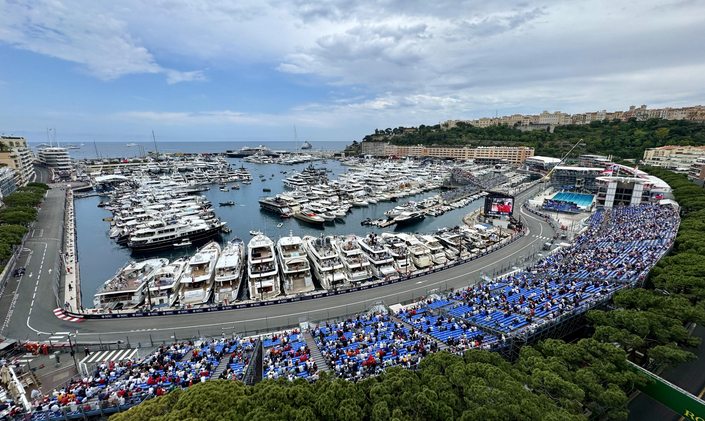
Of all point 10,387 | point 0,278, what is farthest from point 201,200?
point 10,387

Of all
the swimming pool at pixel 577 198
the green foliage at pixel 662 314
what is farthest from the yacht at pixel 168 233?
the swimming pool at pixel 577 198

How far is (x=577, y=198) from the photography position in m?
80.0

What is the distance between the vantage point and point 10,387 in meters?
21.2

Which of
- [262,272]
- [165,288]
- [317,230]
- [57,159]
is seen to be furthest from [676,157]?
[57,159]

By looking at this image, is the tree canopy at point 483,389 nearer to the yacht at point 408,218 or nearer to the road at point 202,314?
the road at point 202,314

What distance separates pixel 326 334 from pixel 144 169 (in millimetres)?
154481

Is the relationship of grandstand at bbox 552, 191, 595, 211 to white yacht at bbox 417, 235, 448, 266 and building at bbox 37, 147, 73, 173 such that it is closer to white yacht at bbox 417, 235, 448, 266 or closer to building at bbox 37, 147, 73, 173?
white yacht at bbox 417, 235, 448, 266

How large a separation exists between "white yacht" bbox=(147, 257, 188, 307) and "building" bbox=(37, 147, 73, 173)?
125 m

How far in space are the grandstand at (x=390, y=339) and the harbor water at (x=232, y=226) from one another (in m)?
26.8

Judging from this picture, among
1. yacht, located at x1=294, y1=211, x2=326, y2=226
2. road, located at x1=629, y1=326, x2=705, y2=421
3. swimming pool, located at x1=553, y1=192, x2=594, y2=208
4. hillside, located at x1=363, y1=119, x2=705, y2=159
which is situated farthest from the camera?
hillside, located at x1=363, y1=119, x2=705, y2=159

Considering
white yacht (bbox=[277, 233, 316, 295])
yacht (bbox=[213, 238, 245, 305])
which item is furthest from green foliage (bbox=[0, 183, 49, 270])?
white yacht (bbox=[277, 233, 316, 295])

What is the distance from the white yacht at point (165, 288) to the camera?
3784 centimetres

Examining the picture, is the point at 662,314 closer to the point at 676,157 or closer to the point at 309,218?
the point at 309,218

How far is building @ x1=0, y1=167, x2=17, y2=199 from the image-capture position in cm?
7043
